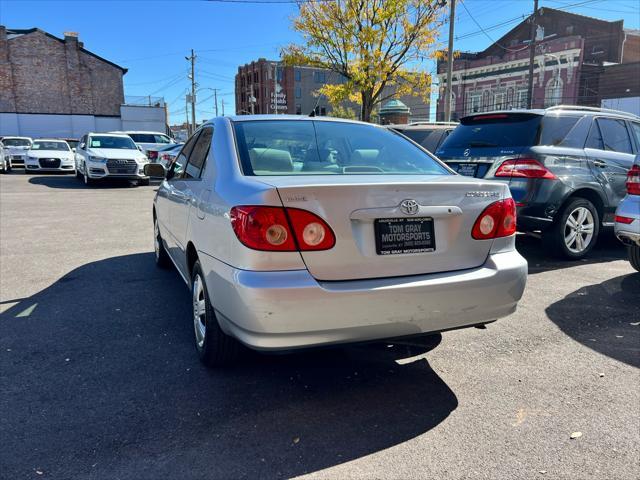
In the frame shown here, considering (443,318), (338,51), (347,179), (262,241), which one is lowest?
(443,318)

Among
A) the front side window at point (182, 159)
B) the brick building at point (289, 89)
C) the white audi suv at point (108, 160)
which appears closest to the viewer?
the front side window at point (182, 159)

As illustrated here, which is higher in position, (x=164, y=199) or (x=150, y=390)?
(x=164, y=199)

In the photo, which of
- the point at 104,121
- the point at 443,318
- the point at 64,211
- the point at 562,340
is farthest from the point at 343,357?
the point at 104,121

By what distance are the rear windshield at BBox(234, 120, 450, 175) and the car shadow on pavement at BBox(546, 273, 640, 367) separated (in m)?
1.80

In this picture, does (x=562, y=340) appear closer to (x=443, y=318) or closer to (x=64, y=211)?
(x=443, y=318)

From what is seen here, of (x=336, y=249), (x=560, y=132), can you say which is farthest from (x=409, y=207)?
(x=560, y=132)

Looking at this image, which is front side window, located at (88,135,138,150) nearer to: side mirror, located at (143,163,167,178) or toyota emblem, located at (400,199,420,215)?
side mirror, located at (143,163,167,178)

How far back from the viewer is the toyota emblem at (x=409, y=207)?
2682 mm

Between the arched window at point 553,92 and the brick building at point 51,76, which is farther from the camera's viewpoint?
the brick building at point 51,76

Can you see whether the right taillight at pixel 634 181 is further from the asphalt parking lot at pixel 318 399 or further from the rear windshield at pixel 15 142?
the rear windshield at pixel 15 142

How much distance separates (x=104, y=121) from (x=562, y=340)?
4705cm

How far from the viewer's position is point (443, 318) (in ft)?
9.11

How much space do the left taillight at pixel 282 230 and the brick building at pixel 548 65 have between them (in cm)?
3791

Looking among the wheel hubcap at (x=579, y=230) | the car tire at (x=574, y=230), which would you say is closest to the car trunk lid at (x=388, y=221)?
the car tire at (x=574, y=230)
